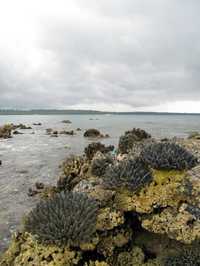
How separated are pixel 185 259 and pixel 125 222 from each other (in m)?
1.53

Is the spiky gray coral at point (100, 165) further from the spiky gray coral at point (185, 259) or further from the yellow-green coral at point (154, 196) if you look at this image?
the spiky gray coral at point (185, 259)

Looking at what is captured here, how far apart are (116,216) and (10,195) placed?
27.3 ft

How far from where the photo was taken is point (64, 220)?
19.9 feet

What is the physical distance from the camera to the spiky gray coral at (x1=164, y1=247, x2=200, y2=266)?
5.77 meters

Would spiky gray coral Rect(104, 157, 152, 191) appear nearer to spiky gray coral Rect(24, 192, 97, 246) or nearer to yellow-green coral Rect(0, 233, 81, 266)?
spiky gray coral Rect(24, 192, 97, 246)

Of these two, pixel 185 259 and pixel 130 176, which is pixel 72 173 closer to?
pixel 130 176

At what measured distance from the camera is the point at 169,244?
6.42 meters

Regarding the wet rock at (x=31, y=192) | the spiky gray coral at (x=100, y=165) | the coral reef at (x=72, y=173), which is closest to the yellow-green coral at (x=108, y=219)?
the spiky gray coral at (x=100, y=165)

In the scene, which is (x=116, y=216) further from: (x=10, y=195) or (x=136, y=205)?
(x=10, y=195)

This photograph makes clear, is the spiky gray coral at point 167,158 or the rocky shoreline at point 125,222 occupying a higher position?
the spiky gray coral at point 167,158

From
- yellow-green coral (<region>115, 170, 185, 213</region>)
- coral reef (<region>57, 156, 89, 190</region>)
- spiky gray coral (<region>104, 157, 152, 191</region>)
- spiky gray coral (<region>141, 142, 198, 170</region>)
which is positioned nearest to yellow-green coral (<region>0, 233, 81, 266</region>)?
yellow-green coral (<region>115, 170, 185, 213</region>)

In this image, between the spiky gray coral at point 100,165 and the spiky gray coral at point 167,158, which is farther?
the spiky gray coral at point 100,165

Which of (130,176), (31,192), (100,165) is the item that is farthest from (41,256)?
(31,192)

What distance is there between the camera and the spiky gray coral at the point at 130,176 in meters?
7.10
